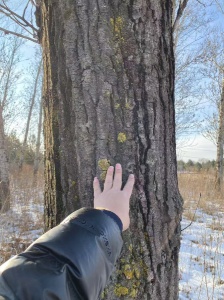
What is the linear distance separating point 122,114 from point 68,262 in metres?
0.58

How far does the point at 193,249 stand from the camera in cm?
378

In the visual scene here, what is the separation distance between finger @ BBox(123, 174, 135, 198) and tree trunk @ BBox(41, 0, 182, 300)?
0.11 feet

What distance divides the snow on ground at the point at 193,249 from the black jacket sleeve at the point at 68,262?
1.75 meters

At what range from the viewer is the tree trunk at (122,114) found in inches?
45.0

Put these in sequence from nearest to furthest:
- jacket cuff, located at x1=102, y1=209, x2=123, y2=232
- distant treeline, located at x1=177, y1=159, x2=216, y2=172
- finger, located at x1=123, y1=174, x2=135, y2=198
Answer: jacket cuff, located at x1=102, y1=209, x2=123, y2=232, finger, located at x1=123, y1=174, x2=135, y2=198, distant treeline, located at x1=177, y1=159, x2=216, y2=172

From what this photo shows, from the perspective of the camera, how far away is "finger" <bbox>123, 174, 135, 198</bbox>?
1094 millimetres

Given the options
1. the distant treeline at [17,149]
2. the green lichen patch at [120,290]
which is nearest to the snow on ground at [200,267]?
the green lichen patch at [120,290]

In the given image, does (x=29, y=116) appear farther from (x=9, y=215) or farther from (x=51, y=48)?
(x=51, y=48)

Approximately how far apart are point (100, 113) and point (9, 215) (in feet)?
15.4

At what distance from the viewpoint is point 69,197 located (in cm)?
121

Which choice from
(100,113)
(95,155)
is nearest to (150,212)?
(95,155)

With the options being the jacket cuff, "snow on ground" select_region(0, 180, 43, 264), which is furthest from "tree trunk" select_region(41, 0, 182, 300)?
"snow on ground" select_region(0, 180, 43, 264)

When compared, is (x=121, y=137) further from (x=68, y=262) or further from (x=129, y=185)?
(x=68, y=262)

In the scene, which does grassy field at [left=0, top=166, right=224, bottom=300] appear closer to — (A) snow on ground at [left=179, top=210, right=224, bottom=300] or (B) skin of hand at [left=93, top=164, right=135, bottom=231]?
(A) snow on ground at [left=179, top=210, right=224, bottom=300]
